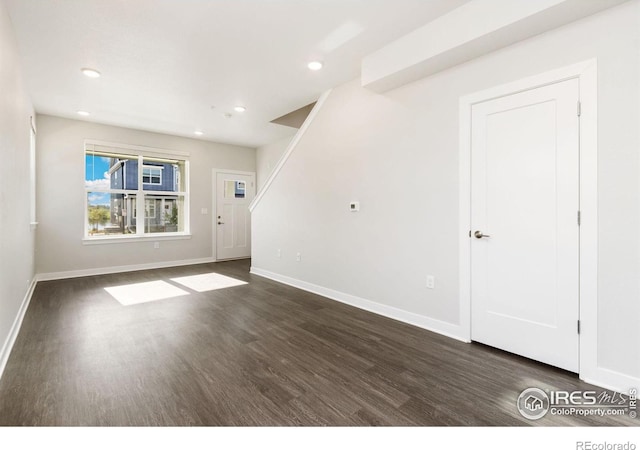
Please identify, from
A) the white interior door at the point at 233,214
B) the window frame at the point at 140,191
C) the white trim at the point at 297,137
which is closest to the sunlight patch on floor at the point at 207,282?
the white trim at the point at 297,137

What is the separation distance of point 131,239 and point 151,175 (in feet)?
4.23

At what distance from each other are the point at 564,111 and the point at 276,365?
269 centimetres

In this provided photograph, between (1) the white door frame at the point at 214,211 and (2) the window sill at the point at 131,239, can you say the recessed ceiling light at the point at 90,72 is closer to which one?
(2) the window sill at the point at 131,239

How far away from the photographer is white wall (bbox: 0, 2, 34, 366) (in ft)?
7.20

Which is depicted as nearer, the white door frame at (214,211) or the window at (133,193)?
the window at (133,193)

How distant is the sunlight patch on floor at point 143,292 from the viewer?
3.86 metres

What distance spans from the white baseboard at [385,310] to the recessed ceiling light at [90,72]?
Answer: 136 inches

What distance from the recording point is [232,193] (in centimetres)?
712

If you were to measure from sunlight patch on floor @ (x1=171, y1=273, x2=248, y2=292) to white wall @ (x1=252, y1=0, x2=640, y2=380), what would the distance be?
71 cm

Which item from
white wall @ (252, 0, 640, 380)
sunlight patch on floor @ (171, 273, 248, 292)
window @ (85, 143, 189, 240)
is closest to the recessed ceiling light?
window @ (85, 143, 189, 240)

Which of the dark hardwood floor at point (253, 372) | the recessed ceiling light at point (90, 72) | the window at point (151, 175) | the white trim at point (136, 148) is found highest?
the recessed ceiling light at point (90, 72)

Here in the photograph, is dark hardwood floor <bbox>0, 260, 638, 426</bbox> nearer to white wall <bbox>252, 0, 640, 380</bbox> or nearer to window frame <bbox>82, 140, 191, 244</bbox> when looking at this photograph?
white wall <bbox>252, 0, 640, 380</bbox>

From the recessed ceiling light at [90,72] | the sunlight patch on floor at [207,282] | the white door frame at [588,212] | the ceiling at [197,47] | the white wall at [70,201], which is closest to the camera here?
the white door frame at [588,212]
